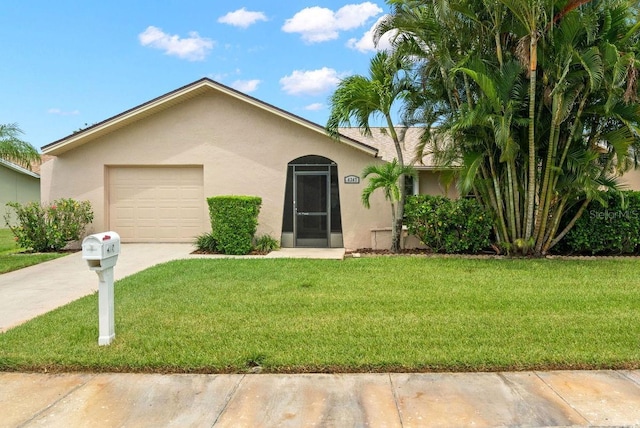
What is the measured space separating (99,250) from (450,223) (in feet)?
28.4

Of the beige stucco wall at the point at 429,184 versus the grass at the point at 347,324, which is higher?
the beige stucco wall at the point at 429,184

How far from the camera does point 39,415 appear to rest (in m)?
3.60

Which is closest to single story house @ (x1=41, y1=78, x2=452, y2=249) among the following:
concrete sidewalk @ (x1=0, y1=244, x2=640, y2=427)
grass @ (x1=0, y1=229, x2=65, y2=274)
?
grass @ (x1=0, y1=229, x2=65, y2=274)

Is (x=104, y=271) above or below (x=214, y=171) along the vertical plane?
below

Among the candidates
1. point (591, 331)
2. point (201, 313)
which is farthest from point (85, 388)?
point (591, 331)

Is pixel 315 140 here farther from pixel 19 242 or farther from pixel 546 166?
pixel 19 242

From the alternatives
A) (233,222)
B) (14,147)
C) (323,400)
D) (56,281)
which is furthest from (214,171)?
(14,147)

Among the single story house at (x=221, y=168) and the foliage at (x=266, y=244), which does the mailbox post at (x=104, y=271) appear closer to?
the foliage at (x=266, y=244)

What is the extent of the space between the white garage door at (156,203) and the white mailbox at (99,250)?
344 inches

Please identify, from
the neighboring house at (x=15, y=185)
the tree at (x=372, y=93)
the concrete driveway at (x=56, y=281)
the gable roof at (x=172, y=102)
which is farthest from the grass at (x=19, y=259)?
the neighboring house at (x=15, y=185)

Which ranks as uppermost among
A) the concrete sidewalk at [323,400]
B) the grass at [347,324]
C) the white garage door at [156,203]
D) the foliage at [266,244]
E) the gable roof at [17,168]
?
the gable roof at [17,168]

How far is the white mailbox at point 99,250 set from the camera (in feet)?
15.2

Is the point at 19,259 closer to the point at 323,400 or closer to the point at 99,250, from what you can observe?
the point at 99,250

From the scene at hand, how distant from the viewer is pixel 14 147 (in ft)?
78.1
